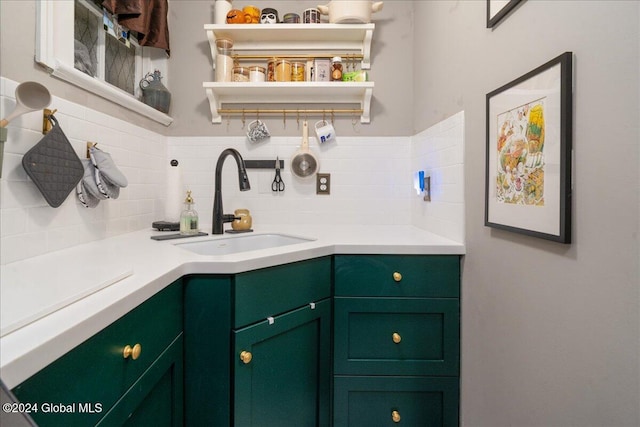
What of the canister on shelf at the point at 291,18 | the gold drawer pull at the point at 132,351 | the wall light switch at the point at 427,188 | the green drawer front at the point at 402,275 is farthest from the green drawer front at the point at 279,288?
the canister on shelf at the point at 291,18

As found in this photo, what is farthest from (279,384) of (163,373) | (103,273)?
(103,273)

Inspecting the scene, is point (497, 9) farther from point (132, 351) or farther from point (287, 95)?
point (132, 351)

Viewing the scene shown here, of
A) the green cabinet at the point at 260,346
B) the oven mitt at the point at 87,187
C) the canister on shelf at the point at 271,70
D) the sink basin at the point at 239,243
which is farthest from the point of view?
the canister on shelf at the point at 271,70

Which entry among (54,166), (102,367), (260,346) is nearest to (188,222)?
(54,166)

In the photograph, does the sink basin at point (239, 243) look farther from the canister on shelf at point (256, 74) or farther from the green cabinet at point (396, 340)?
the canister on shelf at point (256, 74)

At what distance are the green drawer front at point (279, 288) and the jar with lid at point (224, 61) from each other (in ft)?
3.92

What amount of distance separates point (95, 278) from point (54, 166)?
50cm

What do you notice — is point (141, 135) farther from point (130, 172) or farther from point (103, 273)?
point (103, 273)

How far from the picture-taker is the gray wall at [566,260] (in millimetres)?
615

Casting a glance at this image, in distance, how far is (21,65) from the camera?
3.06ft

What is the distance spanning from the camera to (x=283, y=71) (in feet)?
5.84

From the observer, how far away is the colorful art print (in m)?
0.83

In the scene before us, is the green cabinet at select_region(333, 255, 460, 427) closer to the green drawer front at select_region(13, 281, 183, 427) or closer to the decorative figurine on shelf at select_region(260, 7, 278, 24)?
the green drawer front at select_region(13, 281, 183, 427)

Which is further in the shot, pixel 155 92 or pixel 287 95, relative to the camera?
pixel 287 95
